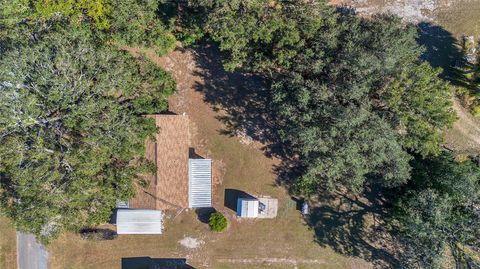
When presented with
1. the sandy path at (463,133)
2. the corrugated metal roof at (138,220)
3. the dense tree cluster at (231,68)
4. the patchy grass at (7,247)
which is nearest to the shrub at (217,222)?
the corrugated metal roof at (138,220)

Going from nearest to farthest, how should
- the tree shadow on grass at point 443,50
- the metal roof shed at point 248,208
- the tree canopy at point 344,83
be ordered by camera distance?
the tree canopy at point 344,83, the metal roof shed at point 248,208, the tree shadow on grass at point 443,50

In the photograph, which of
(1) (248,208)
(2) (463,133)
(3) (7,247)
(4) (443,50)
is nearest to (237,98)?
(1) (248,208)

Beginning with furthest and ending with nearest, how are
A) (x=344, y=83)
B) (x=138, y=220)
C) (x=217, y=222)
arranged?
(x=217, y=222) → (x=138, y=220) → (x=344, y=83)

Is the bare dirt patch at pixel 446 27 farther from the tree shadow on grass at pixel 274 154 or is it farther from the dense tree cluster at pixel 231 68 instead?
the tree shadow on grass at pixel 274 154

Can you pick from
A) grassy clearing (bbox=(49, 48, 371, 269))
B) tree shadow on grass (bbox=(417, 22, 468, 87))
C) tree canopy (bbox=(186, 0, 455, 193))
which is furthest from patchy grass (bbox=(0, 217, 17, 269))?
Result: tree shadow on grass (bbox=(417, 22, 468, 87))

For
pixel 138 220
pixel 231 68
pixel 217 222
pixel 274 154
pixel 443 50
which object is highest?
pixel 443 50

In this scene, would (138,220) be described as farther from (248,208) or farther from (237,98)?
(237,98)

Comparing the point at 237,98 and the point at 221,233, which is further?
the point at 237,98
